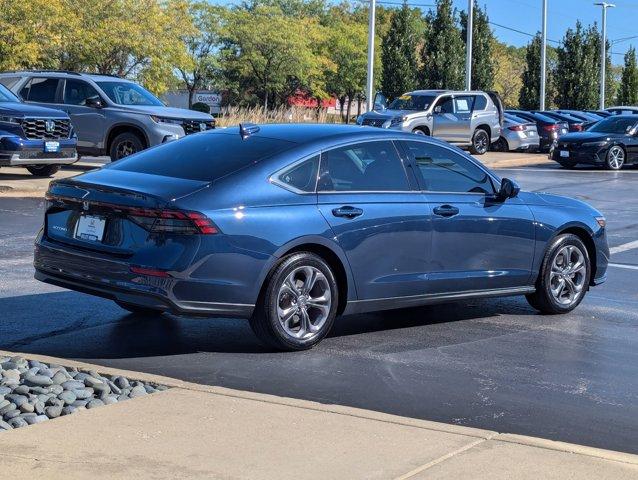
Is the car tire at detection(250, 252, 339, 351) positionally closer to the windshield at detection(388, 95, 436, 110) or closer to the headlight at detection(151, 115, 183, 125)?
the headlight at detection(151, 115, 183, 125)

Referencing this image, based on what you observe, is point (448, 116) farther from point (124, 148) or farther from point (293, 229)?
point (293, 229)

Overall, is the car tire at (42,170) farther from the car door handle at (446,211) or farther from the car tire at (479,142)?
the car tire at (479,142)

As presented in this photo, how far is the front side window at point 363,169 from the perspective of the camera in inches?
323

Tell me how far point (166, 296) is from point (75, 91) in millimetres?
15995

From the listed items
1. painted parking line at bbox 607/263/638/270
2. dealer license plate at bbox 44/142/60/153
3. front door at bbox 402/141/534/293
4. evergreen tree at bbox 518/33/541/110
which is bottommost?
painted parking line at bbox 607/263/638/270

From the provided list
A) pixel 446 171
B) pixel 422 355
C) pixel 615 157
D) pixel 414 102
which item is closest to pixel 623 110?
pixel 414 102

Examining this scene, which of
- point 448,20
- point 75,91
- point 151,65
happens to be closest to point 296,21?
point 448,20

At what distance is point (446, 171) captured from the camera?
8.98 metres

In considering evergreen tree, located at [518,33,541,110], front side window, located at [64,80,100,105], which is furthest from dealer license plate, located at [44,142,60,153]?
evergreen tree, located at [518,33,541,110]

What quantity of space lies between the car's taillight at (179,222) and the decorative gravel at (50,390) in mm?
1043

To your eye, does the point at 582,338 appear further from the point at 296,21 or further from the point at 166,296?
the point at 296,21

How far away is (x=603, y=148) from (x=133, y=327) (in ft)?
78.1

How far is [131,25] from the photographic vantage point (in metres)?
46.1

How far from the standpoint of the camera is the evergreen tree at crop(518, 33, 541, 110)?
213 feet
